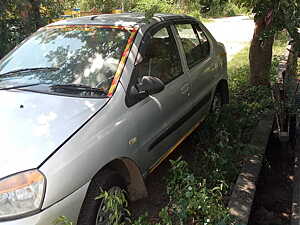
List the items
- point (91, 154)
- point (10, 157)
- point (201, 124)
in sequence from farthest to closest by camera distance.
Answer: point (201, 124), point (91, 154), point (10, 157)

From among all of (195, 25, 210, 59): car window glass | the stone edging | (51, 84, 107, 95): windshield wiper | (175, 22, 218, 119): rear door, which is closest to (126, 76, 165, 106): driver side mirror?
(51, 84, 107, 95): windshield wiper

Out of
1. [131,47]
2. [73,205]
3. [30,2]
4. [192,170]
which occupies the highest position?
[30,2]

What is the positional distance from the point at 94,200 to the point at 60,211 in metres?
0.32

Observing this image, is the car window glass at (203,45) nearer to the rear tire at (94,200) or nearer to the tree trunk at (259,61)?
the tree trunk at (259,61)

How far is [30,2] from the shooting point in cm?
627

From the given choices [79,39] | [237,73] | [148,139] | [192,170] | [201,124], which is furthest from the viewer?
[237,73]

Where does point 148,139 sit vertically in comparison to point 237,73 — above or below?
above

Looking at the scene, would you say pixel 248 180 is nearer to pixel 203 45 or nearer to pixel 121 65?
pixel 121 65

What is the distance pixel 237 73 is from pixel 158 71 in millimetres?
4801

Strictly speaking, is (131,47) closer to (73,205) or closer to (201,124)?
(73,205)

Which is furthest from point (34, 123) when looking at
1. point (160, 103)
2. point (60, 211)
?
point (160, 103)

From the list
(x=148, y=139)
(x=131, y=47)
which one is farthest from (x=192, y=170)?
(x=131, y=47)

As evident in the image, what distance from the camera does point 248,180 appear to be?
3.41 metres

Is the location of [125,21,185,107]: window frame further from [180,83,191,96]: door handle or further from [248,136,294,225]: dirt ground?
[248,136,294,225]: dirt ground
